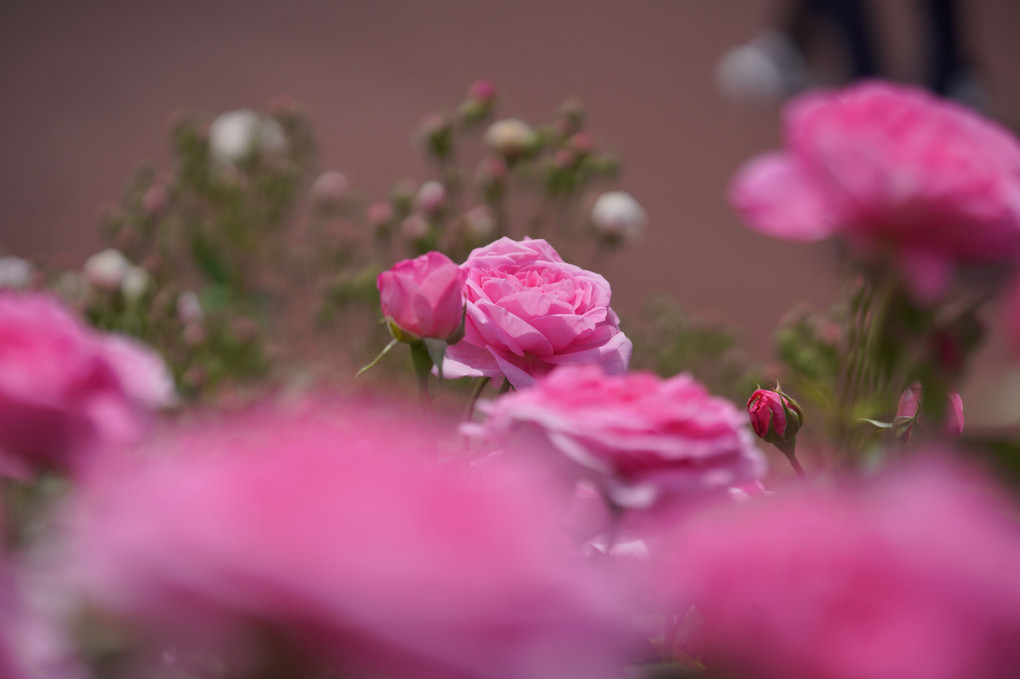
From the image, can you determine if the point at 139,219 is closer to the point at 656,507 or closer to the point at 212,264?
the point at 212,264

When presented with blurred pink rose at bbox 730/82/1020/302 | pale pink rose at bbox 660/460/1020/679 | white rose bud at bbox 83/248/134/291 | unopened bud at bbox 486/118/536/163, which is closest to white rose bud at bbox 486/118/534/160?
unopened bud at bbox 486/118/536/163

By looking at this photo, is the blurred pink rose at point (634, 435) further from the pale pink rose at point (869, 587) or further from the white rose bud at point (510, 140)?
the white rose bud at point (510, 140)

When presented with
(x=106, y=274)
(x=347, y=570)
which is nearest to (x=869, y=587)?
(x=347, y=570)

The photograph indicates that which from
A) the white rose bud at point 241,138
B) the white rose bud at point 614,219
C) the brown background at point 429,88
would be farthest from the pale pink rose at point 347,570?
the brown background at point 429,88

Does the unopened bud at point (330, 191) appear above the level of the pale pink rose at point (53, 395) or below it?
above

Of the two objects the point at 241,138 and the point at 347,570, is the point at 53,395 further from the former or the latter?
the point at 241,138

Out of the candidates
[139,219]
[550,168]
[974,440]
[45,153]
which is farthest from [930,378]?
[45,153]

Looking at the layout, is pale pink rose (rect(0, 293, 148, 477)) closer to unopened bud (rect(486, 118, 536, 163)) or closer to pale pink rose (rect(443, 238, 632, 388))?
pale pink rose (rect(443, 238, 632, 388))
